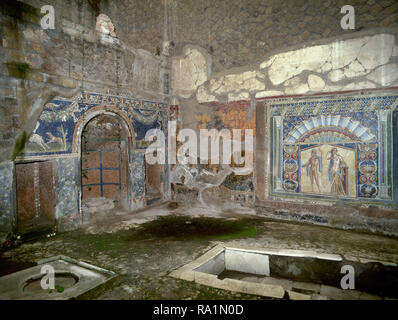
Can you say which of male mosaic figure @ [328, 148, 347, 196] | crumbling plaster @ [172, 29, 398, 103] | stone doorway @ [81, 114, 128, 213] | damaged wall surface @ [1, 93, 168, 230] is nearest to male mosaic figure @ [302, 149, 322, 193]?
male mosaic figure @ [328, 148, 347, 196]

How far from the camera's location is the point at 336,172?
4.18m

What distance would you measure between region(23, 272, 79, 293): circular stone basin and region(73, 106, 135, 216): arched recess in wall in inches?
65.1

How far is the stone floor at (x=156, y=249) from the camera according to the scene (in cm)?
242

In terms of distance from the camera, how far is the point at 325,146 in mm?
4246

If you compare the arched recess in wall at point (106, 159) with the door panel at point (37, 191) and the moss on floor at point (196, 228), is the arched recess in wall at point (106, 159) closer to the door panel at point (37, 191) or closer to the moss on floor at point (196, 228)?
the door panel at point (37, 191)

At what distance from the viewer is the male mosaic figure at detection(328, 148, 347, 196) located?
4145 millimetres

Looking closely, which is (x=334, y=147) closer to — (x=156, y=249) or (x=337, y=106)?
(x=337, y=106)

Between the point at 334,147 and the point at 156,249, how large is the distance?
2785 mm

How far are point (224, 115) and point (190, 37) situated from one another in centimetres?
164

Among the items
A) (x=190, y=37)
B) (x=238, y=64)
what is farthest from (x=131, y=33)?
(x=238, y=64)

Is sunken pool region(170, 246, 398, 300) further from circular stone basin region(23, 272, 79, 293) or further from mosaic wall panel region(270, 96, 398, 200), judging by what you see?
mosaic wall panel region(270, 96, 398, 200)

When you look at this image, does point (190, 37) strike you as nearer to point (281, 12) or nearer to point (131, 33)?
point (131, 33)

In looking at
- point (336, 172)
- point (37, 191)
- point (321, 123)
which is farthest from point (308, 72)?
point (37, 191)
